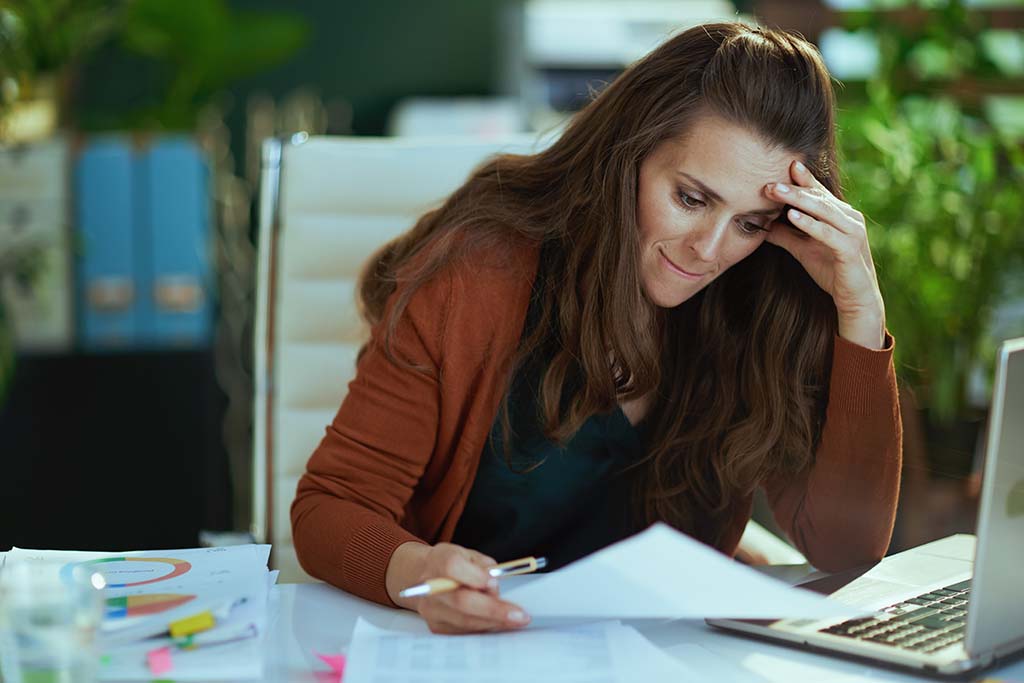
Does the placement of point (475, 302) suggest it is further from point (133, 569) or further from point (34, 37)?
point (34, 37)

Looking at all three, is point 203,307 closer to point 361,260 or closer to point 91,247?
point 91,247

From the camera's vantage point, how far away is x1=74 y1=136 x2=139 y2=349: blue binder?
8.39 feet

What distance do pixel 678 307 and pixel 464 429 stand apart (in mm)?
322

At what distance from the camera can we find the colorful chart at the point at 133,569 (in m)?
0.94

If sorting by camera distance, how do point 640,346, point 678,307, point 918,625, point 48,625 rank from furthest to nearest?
point 678,307
point 640,346
point 918,625
point 48,625

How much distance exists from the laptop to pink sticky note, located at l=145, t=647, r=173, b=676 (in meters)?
0.43

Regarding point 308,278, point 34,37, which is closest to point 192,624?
point 308,278

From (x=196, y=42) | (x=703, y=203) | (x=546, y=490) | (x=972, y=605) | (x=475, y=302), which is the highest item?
(x=196, y=42)

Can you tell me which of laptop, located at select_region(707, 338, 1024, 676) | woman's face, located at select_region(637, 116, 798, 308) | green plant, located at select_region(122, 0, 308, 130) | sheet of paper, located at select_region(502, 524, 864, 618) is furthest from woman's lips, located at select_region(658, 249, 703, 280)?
green plant, located at select_region(122, 0, 308, 130)

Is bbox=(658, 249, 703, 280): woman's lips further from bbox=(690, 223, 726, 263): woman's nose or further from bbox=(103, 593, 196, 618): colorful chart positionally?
bbox=(103, 593, 196, 618): colorful chart

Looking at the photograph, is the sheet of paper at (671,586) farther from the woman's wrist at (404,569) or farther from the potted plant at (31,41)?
the potted plant at (31,41)

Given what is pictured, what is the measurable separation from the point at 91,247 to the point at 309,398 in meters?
1.09

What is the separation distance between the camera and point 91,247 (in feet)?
8.39

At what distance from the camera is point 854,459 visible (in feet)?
4.29
